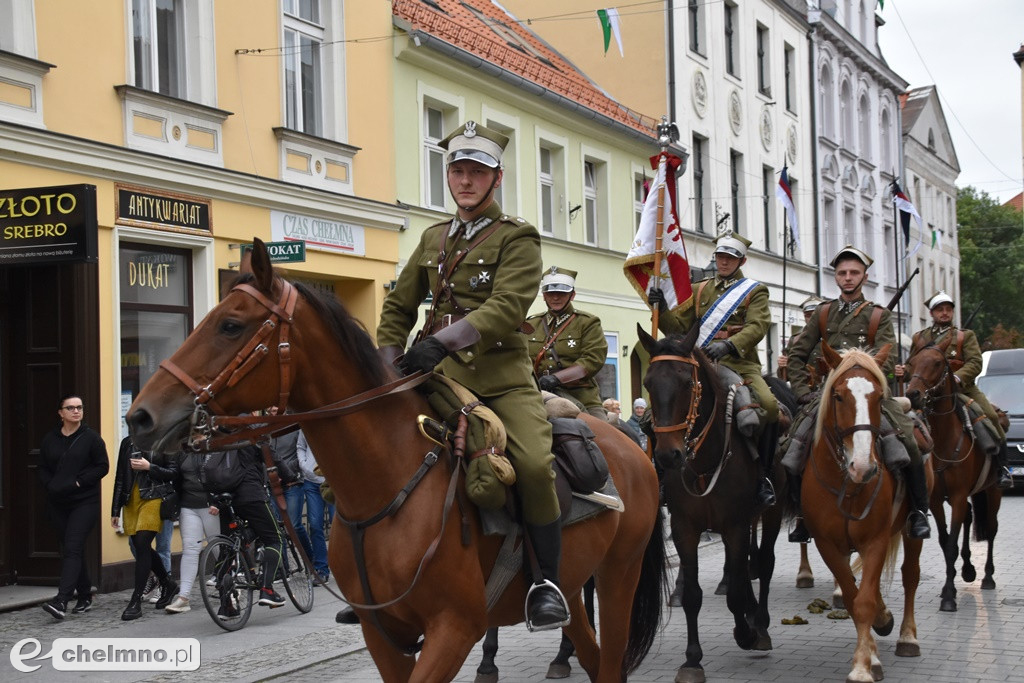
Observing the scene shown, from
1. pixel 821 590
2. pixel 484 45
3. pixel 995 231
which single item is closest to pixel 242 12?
pixel 484 45

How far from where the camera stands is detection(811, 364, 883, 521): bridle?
797cm

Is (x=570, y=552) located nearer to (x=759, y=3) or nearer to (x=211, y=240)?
(x=211, y=240)

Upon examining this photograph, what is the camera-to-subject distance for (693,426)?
848cm

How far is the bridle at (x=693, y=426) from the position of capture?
26.0 feet

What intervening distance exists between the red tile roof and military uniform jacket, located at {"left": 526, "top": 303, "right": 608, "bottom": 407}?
33.3 ft

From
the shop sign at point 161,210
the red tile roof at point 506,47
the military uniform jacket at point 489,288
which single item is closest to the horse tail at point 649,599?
the military uniform jacket at point 489,288

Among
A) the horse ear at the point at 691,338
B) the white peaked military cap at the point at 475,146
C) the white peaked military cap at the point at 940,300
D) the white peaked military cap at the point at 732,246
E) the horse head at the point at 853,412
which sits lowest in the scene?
the horse head at the point at 853,412

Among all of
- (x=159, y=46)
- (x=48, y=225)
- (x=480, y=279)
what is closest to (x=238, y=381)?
(x=480, y=279)

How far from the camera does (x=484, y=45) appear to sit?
20.9 m

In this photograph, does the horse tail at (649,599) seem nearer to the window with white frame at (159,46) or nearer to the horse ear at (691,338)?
the horse ear at (691,338)

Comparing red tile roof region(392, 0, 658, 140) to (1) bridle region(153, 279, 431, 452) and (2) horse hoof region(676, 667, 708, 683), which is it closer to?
(2) horse hoof region(676, 667, 708, 683)

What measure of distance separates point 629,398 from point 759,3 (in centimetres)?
1416

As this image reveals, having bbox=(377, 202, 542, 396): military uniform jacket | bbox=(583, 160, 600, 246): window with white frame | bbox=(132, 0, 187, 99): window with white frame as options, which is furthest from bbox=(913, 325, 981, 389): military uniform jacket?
bbox=(583, 160, 600, 246): window with white frame

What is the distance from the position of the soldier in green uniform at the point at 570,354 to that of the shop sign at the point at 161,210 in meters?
5.89
